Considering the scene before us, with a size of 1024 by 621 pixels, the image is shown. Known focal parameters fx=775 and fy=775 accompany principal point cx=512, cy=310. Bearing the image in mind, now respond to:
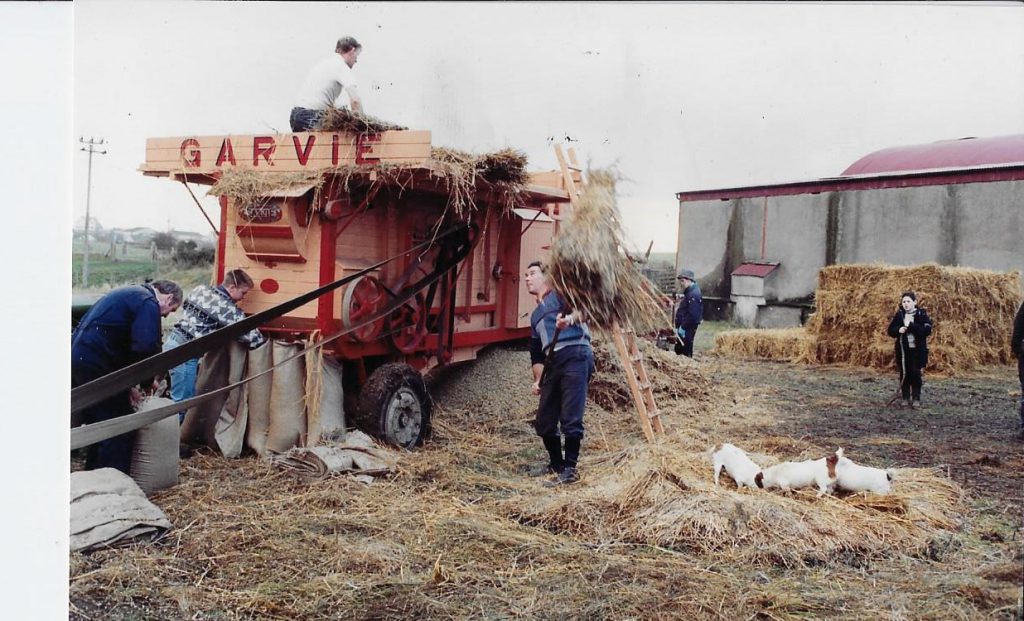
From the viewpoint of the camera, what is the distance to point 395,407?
239 inches

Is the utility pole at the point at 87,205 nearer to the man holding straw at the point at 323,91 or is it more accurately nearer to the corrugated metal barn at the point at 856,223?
the man holding straw at the point at 323,91

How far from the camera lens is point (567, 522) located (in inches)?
169

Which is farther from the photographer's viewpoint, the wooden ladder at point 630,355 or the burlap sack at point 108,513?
the wooden ladder at point 630,355

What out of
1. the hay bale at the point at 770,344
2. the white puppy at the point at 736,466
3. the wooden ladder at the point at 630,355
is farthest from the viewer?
the hay bale at the point at 770,344

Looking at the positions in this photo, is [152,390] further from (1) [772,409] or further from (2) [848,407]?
(2) [848,407]

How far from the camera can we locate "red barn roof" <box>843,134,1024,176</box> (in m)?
5.55

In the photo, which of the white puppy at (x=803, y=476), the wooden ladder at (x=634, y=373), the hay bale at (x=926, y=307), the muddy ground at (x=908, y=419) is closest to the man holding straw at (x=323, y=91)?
the wooden ladder at (x=634, y=373)

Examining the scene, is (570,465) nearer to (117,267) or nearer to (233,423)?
(233,423)

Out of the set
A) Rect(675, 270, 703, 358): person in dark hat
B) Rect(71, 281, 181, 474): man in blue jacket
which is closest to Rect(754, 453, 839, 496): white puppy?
Rect(71, 281, 181, 474): man in blue jacket

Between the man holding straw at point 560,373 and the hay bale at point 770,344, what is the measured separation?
8406 mm

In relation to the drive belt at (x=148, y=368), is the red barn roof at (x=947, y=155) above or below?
above

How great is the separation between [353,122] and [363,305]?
140cm

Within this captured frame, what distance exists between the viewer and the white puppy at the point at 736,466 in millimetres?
4508

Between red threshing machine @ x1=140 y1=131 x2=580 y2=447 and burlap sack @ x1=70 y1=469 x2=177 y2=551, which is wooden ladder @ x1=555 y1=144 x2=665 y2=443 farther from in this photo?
burlap sack @ x1=70 y1=469 x2=177 y2=551
